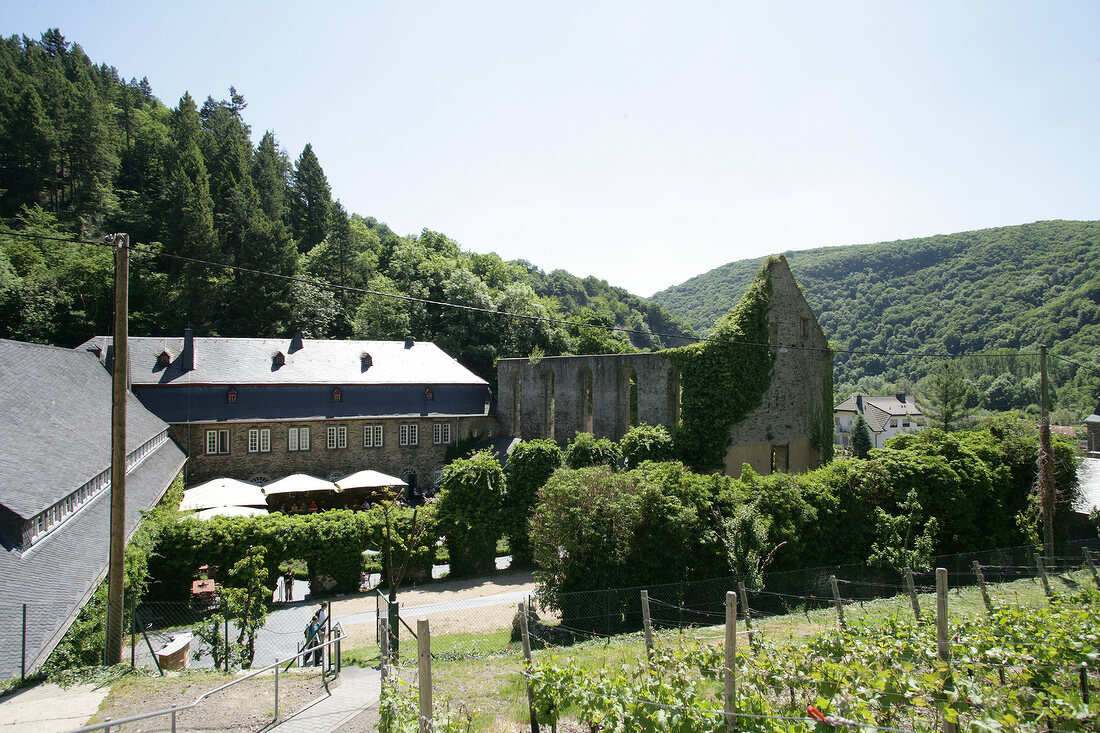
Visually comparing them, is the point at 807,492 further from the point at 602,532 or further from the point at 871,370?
the point at 871,370

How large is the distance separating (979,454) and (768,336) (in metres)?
8.57

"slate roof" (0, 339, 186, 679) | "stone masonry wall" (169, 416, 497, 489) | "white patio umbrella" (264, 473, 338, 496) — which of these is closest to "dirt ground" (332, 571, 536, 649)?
"slate roof" (0, 339, 186, 679)

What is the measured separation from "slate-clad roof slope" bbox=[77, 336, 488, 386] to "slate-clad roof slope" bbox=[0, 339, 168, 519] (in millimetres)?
6559

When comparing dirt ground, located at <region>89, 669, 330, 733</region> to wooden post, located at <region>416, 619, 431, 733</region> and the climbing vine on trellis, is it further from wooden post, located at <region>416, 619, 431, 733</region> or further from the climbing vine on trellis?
the climbing vine on trellis

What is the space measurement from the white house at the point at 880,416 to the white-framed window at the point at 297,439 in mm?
59507

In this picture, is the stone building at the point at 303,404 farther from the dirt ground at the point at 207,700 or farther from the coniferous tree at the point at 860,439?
the coniferous tree at the point at 860,439

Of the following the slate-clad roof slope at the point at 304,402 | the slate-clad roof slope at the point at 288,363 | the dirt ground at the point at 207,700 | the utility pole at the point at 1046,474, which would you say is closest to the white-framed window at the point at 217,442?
the slate-clad roof slope at the point at 304,402

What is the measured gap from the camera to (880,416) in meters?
71.0

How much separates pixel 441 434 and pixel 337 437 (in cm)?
517

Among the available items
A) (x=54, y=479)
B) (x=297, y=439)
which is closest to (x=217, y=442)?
(x=297, y=439)

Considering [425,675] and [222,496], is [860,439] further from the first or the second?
[425,675]

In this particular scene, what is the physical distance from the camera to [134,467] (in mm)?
17406

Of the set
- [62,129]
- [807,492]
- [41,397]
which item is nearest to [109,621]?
[41,397]

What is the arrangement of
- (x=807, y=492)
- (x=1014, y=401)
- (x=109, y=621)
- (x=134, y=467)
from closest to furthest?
(x=109, y=621), (x=807, y=492), (x=134, y=467), (x=1014, y=401)
